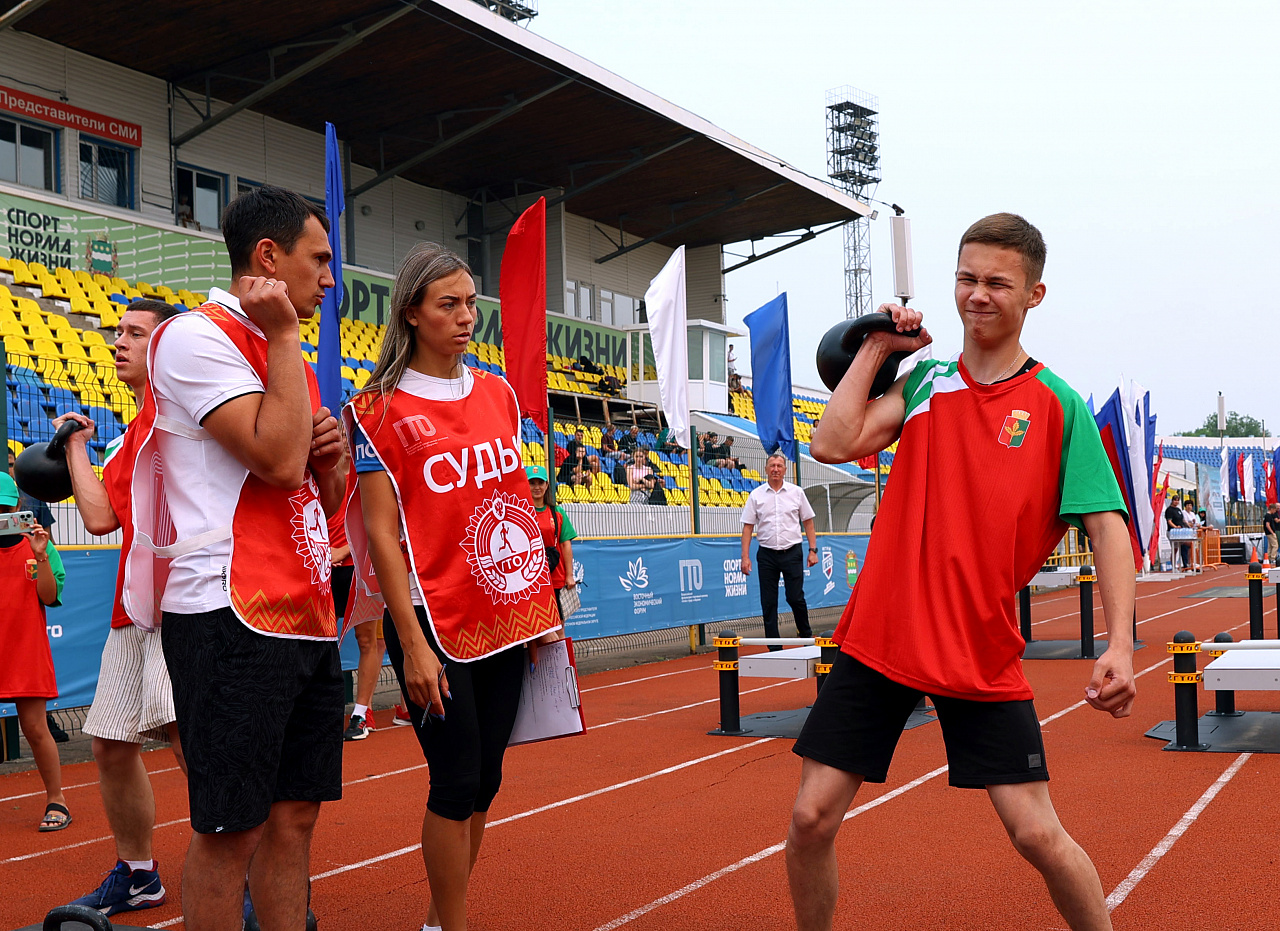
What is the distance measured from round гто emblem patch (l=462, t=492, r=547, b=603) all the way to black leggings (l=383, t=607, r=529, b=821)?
0.18m

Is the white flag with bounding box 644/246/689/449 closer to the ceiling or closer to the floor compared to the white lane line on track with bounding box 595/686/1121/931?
closer to the ceiling

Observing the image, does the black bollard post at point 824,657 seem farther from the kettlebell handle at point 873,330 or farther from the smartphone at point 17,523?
the smartphone at point 17,523

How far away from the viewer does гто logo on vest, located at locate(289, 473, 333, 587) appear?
255 cm

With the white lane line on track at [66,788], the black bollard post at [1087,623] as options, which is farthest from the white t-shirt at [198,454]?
the black bollard post at [1087,623]

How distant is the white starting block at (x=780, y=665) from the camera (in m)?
7.70

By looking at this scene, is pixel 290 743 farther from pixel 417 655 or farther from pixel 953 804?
pixel 953 804

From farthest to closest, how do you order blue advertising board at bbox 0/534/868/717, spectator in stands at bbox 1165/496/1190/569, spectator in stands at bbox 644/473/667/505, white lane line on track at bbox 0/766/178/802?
spectator in stands at bbox 1165/496/1190/569 → spectator in stands at bbox 644/473/667/505 → blue advertising board at bbox 0/534/868/717 → white lane line on track at bbox 0/766/178/802

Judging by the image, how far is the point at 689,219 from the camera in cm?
3145

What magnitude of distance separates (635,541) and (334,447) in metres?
9.96

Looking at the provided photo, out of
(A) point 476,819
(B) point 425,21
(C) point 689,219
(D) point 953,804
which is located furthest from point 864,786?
(C) point 689,219

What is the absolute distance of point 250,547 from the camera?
2439 millimetres

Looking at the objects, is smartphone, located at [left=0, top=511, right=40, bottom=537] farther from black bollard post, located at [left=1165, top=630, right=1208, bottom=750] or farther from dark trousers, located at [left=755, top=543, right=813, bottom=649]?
dark trousers, located at [left=755, top=543, right=813, bottom=649]

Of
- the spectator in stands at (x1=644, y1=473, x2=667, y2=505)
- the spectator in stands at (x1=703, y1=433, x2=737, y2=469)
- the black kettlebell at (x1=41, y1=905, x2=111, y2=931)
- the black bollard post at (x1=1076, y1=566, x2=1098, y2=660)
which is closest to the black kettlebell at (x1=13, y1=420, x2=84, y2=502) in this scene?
the black kettlebell at (x1=41, y1=905, x2=111, y2=931)

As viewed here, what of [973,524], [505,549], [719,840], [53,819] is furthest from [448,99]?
[973,524]
